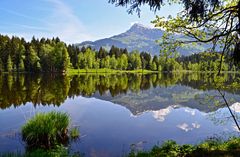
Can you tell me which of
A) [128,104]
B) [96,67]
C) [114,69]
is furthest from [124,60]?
[128,104]

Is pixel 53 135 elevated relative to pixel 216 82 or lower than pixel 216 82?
lower

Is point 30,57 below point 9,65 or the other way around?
the other way around

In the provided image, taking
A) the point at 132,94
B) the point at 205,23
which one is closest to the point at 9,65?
the point at 132,94

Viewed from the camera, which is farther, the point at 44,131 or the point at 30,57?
the point at 30,57

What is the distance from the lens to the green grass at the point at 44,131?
17.3 metres

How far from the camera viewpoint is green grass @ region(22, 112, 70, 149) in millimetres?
17266

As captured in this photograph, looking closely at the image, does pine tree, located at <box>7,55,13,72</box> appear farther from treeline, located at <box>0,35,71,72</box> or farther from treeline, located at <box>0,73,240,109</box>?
treeline, located at <box>0,73,240,109</box>

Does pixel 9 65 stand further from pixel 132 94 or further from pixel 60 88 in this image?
pixel 132 94

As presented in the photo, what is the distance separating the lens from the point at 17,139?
19.2 m

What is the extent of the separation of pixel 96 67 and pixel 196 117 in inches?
4681

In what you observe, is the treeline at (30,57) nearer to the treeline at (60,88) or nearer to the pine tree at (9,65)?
the pine tree at (9,65)

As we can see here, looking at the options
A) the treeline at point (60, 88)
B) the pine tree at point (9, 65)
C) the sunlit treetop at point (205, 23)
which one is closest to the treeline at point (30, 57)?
the pine tree at point (9, 65)

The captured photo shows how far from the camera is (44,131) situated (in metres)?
17.2

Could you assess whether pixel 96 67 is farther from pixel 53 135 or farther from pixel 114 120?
pixel 53 135
